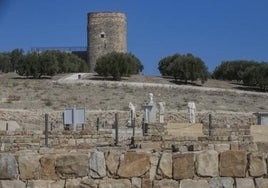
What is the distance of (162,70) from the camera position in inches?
3410

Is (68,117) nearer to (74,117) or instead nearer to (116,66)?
(74,117)

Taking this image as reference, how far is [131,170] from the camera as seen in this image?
6008mm

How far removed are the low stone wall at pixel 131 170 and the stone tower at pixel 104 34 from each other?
85.5 meters

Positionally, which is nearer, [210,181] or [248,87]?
[210,181]

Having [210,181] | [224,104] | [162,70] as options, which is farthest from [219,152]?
[162,70]

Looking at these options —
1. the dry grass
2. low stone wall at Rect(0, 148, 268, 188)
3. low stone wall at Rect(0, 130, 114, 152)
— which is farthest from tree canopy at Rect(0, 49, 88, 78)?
low stone wall at Rect(0, 148, 268, 188)

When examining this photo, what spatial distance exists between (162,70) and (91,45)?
1272 centimetres

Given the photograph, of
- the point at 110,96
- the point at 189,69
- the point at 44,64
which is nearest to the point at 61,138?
the point at 110,96

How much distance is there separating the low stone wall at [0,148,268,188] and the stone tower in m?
85.5

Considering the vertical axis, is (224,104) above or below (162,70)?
below

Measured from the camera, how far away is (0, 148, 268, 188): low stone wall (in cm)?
597

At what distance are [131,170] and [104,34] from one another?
86.6 metres

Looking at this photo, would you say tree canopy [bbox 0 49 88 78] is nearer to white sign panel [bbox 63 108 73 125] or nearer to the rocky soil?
the rocky soil

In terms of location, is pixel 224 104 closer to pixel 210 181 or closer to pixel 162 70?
pixel 162 70
